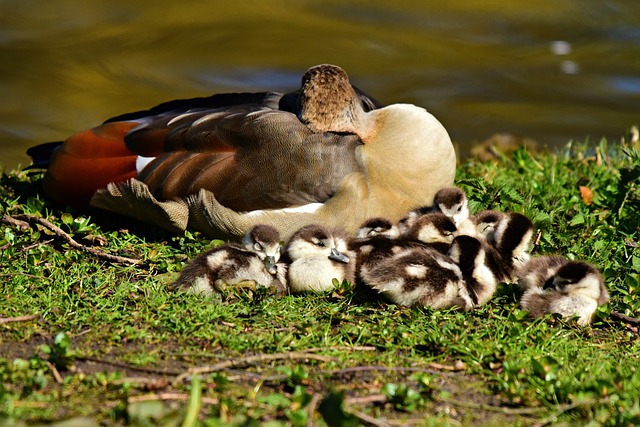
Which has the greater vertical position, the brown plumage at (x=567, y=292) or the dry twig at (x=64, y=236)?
the brown plumage at (x=567, y=292)

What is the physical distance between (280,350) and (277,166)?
7.40 feet

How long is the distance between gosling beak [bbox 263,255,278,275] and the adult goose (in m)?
1.00

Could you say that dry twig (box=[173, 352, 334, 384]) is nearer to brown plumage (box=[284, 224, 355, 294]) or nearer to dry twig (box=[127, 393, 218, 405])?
dry twig (box=[127, 393, 218, 405])

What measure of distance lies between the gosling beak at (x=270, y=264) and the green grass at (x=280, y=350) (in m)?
0.19

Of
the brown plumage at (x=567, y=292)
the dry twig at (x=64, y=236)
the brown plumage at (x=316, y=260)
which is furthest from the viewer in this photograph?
the dry twig at (x=64, y=236)

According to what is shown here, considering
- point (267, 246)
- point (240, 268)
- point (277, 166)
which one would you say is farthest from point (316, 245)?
point (277, 166)

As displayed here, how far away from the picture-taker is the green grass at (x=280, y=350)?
4.44 meters

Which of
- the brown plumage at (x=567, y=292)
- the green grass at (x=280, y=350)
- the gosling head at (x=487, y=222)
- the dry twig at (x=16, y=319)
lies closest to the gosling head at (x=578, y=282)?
the brown plumage at (x=567, y=292)

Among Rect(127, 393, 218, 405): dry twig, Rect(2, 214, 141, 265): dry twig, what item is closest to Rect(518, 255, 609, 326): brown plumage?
Rect(127, 393, 218, 405): dry twig

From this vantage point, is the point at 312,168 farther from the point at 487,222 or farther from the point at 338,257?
the point at 487,222

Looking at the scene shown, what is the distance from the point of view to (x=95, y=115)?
15227 millimetres

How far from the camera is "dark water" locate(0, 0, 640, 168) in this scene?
609 inches

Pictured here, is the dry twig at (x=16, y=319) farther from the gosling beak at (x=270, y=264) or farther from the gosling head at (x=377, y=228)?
the gosling head at (x=377, y=228)

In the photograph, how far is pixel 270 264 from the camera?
20.2 feet
